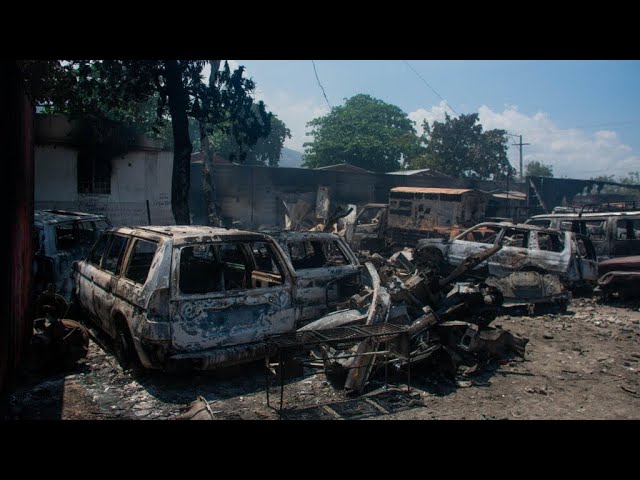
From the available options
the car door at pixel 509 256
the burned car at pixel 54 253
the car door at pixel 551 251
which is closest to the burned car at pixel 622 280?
the car door at pixel 551 251

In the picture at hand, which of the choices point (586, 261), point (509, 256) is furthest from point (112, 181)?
point (586, 261)

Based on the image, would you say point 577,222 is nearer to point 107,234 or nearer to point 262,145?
point 107,234

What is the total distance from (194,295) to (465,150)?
39335 mm

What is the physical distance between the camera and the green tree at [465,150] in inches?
1581

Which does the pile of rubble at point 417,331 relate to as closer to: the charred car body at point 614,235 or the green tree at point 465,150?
the charred car body at point 614,235

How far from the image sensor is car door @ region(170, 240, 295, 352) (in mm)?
4664

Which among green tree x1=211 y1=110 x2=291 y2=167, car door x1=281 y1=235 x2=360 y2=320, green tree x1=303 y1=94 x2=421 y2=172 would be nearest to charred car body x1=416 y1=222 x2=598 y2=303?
car door x1=281 y1=235 x2=360 y2=320

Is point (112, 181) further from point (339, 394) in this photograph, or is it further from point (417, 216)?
point (339, 394)

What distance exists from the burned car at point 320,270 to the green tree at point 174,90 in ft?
19.1

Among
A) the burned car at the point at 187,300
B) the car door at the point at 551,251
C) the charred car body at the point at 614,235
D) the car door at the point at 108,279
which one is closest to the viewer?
the burned car at the point at 187,300

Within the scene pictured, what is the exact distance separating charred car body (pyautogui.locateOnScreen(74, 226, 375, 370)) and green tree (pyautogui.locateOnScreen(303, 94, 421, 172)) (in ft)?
107
